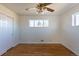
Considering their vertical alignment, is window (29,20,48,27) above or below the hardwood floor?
above

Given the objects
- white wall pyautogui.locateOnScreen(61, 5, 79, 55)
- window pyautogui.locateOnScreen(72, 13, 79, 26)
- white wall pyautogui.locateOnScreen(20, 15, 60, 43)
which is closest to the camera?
white wall pyautogui.locateOnScreen(61, 5, 79, 55)

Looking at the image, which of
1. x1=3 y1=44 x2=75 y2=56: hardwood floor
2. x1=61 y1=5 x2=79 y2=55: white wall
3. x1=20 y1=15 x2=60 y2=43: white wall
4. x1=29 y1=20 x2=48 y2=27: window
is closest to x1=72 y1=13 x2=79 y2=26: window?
x1=61 y1=5 x2=79 y2=55: white wall

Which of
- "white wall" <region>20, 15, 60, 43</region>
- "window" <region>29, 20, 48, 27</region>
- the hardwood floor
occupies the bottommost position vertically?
the hardwood floor

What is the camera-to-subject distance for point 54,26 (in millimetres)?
8461

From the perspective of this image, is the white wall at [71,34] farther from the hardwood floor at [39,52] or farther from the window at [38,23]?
the window at [38,23]

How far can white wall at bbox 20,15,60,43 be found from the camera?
27.7 ft

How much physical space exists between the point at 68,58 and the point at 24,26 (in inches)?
294

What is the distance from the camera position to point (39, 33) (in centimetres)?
844

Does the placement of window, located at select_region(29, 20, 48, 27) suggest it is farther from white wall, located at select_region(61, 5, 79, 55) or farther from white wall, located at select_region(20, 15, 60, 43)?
white wall, located at select_region(61, 5, 79, 55)

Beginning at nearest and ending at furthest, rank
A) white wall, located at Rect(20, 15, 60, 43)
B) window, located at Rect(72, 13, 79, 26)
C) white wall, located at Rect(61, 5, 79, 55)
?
white wall, located at Rect(61, 5, 79, 55) → window, located at Rect(72, 13, 79, 26) → white wall, located at Rect(20, 15, 60, 43)

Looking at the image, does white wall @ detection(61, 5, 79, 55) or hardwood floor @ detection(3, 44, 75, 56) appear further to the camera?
hardwood floor @ detection(3, 44, 75, 56)

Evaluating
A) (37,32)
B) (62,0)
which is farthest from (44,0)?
(37,32)

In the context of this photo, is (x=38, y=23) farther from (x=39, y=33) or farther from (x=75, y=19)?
(x=75, y=19)

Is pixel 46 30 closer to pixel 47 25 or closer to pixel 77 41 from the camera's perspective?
pixel 47 25
